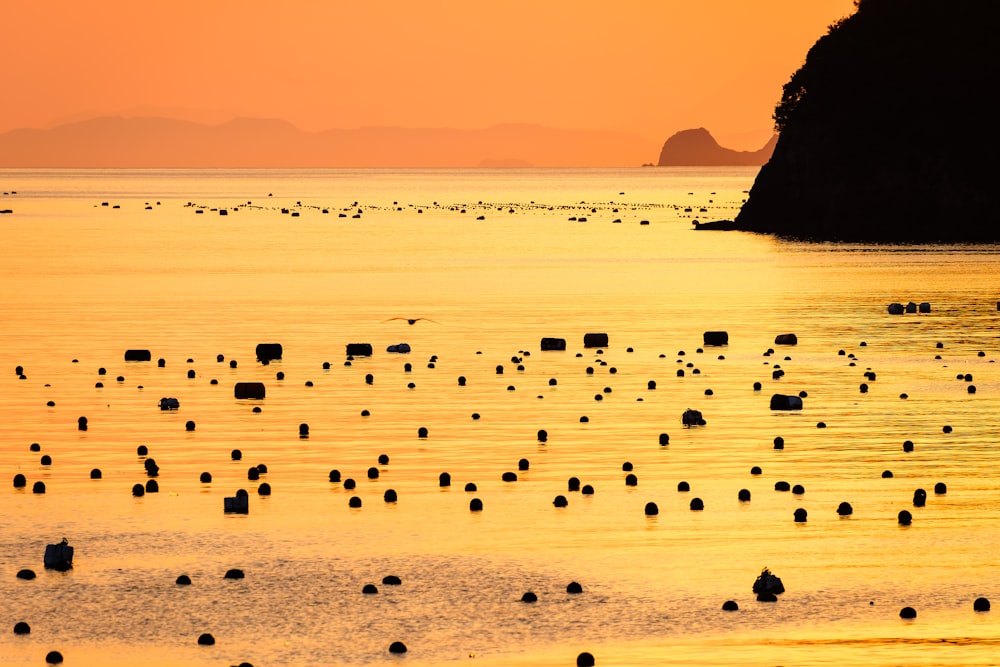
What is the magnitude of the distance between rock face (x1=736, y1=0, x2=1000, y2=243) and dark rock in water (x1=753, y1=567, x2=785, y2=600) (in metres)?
142

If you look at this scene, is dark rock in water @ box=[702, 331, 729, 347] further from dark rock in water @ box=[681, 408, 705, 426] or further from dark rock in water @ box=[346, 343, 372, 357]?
dark rock in water @ box=[681, 408, 705, 426]

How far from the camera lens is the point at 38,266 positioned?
116625 millimetres

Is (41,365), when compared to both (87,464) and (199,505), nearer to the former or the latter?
(87,464)

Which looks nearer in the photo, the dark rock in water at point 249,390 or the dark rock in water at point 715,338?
the dark rock in water at point 249,390

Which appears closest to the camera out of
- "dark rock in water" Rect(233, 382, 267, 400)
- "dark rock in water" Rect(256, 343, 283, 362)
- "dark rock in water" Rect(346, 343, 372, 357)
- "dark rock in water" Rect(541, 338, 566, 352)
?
"dark rock in water" Rect(233, 382, 267, 400)

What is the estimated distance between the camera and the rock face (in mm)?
172375

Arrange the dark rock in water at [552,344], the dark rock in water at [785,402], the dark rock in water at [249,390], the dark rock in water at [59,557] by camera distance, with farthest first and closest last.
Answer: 1. the dark rock in water at [552,344]
2. the dark rock in water at [249,390]
3. the dark rock in water at [785,402]
4. the dark rock in water at [59,557]

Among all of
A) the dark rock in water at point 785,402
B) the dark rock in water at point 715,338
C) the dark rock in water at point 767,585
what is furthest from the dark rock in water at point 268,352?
the dark rock in water at point 767,585

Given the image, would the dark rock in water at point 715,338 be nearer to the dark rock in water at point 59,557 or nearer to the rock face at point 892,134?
the dark rock in water at point 59,557

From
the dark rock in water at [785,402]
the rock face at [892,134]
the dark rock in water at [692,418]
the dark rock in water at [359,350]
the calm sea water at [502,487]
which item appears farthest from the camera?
the rock face at [892,134]

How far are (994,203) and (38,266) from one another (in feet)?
302

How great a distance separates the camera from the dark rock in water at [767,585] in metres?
26.0

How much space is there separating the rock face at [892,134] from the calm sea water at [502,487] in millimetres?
92386

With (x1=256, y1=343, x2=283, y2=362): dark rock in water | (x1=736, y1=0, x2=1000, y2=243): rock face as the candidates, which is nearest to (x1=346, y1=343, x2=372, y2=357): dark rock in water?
(x1=256, y1=343, x2=283, y2=362): dark rock in water
